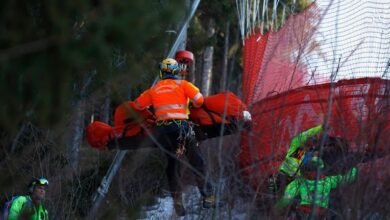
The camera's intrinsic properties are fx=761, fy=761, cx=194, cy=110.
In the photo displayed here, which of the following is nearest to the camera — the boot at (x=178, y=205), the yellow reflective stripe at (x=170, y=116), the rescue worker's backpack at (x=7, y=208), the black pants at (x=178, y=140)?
the rescue worker's backpack at (x=7, y=208)

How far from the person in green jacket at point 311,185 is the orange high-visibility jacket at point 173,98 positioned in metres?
2.40

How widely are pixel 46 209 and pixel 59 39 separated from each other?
4.88 metres

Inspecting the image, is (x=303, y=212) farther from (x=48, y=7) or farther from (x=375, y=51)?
(x=48, y=7)

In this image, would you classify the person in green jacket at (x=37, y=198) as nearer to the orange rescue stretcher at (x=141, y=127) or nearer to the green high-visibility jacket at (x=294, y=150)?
the orange rescue stretcher at (x=141, y=127)

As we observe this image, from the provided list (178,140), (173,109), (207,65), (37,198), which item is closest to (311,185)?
(178,140)

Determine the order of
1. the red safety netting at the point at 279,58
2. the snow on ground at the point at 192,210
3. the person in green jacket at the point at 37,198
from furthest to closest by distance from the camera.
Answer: the person in green jacket at the point at 37,198
the red safety netting at the point at 279,58
the snow on ground at the point at 192,210

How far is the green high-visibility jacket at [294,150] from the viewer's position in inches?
215

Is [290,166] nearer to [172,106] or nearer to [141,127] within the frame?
[172,106]

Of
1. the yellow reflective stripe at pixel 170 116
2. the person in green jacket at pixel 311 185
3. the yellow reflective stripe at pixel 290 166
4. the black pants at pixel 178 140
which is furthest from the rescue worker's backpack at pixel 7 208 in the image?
the person in green jacket at pixel 311 185

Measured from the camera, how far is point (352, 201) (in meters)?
4.50

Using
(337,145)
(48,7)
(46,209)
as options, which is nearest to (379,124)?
(337,145)

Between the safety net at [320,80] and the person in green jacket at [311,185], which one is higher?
the safety net at [320,80]

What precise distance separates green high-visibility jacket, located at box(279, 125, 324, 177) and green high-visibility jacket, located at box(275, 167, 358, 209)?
12 centimetres

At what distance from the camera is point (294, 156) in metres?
6.12
